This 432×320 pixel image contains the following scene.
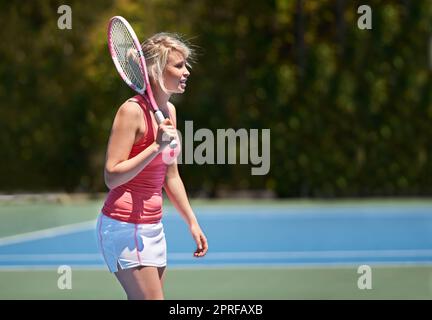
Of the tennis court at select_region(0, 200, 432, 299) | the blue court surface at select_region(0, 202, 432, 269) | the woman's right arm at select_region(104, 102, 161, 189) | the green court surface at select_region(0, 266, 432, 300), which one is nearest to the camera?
the woman's right arm at select_region(104, 102, 161, 189)

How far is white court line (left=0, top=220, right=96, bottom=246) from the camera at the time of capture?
37.6 ft

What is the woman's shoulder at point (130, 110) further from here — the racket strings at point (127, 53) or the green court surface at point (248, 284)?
the green court surface at point (248, 284)

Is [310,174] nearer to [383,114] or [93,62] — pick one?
[383,114]

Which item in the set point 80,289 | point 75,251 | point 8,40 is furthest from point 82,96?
point 80,289

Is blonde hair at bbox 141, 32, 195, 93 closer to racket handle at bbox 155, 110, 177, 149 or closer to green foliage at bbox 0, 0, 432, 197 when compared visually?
racket handle at bbox 155, 110, 177, 149

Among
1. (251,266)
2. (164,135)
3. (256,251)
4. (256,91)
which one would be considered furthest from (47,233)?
(164,135)

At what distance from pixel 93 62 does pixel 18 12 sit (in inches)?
77.7

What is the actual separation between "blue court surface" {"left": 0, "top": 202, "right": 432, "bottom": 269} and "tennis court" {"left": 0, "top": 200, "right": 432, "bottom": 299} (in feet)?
0.04

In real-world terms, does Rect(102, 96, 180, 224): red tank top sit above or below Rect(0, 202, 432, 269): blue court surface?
above

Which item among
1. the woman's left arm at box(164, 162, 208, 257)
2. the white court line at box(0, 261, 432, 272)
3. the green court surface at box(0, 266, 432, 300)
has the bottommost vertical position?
the white court line at box(0, 261, 432, 272)

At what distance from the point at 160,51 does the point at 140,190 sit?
0.56 metres

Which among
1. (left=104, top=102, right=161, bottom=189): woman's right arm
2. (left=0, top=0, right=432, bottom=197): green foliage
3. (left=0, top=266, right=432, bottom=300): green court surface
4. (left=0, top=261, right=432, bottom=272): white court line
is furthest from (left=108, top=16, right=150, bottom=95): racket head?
(left=0, top=0, right=432, bottom=197): green foliage

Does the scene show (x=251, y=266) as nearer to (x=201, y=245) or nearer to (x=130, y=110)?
(x=201, y=245)

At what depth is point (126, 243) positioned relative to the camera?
3496mm
